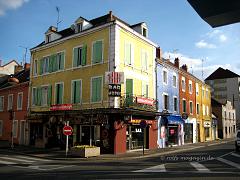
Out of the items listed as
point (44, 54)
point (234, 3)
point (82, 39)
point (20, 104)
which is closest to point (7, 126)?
point (20, 104)

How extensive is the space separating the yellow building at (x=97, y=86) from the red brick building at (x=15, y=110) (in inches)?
65.3

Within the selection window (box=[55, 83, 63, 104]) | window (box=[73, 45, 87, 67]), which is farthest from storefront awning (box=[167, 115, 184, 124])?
window (box=[55, 83, 63, 104])

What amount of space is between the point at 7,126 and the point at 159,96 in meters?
17.2

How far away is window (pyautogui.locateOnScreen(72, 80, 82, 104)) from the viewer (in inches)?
957

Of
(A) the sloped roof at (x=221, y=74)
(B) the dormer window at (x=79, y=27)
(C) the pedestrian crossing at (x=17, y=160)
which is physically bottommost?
(C) the pedestrian crossing at (x=17, y=160)

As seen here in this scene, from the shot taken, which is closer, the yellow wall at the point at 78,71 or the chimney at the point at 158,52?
the yellow wall at the point at 78,71

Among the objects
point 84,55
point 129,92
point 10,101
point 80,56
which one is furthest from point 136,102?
point 10,101

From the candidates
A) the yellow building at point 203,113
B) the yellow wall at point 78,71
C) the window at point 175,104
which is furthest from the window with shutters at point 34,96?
the yellow building at point 203,113

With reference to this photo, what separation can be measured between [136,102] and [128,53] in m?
4.10

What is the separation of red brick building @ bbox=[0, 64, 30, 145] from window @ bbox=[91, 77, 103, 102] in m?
9.12

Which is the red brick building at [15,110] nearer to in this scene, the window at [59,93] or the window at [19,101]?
the window at [19,101]

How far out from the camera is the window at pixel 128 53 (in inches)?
925

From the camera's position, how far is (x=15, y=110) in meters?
31.6

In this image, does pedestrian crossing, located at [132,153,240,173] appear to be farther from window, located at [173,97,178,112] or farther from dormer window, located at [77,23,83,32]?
window, located at [173,97,178,112]
